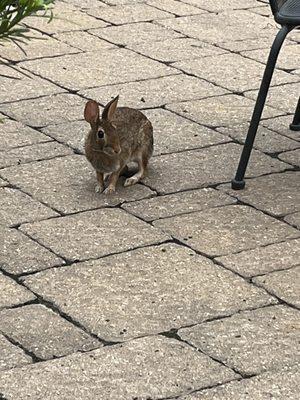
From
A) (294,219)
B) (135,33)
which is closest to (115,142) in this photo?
(294,219)

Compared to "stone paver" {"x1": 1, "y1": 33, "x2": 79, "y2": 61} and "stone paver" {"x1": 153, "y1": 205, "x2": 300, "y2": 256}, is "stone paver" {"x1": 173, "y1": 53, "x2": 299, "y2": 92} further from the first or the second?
"stone paver" {"x1": 153, "y1": 205, "x2": 300, "y2": 256}

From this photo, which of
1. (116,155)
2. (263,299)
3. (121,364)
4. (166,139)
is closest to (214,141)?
(166,139)

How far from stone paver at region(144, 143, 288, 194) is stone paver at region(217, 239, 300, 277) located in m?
0.73

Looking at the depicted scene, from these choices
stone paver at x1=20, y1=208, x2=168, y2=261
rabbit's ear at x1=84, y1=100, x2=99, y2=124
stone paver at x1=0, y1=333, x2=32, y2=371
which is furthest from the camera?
rabbit's ear at x1=84, y1=100, x2=99, y2=124

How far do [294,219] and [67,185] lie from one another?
104 cm

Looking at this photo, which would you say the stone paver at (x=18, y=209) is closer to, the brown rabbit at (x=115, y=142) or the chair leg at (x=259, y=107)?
the brown rabbit at (x=115, y=142)

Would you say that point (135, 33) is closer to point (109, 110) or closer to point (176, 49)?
point (176, 49)

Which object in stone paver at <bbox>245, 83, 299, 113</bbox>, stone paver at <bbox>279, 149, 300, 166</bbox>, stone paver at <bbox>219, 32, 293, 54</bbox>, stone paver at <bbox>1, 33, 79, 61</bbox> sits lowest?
stone paver at <bbox>1, 33, 79, 61</bbox>

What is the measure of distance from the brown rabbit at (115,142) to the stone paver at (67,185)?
→ 0.07 m

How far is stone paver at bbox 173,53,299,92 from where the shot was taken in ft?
22.9

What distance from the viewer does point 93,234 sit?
16.5ft

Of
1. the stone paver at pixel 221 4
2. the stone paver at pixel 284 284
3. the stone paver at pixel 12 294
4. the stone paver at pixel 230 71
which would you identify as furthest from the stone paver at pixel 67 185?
the stone paver at pixel 221 4

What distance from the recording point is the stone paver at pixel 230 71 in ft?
22.9

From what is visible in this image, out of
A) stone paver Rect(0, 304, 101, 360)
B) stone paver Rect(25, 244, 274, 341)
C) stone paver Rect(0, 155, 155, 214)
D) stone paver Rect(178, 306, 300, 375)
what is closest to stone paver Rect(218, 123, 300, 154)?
stone paver Rect(0, 155, 155, 214)
